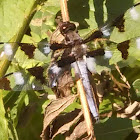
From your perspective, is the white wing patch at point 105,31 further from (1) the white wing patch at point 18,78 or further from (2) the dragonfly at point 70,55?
(1) the white wing patch at point 18,78

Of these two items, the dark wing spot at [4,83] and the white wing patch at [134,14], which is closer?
the dark wing spot at [4,83]

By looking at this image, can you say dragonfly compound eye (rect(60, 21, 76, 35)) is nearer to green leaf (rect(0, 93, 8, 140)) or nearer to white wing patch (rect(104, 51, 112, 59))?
white wing patch (rect(104, 51, 112, 59))

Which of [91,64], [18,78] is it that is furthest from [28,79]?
[91,64]

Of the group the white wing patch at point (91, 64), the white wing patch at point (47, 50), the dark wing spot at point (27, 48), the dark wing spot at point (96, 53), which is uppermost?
the dark wing spot at point (27, 48)

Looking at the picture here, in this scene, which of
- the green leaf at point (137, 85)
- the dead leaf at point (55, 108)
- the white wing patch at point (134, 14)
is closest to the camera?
the dead leaf at point (55, 108)

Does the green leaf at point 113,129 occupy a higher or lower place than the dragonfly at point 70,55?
lower

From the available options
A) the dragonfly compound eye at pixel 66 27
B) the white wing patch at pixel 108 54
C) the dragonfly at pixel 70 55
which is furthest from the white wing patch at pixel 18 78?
the white wing patch at pixel 108 54

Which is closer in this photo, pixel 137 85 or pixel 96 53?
pixel 96 53

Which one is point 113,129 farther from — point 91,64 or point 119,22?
point 119,22

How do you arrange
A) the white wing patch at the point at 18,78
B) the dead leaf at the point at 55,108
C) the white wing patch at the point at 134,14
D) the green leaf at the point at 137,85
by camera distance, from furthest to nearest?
the green leaf at the point at 137,85 → the white wing patch at the point at 134,14 → the white wing patch at the point at 18,78 → the dead leaf at the point at 55,108
